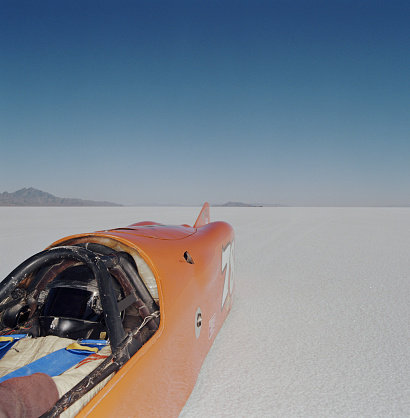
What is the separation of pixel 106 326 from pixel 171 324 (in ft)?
1.16

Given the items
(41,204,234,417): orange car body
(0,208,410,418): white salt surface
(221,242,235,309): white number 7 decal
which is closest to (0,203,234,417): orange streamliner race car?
(41,204,234,417): orange car body

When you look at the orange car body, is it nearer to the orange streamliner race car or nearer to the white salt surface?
the orange streamliner race car

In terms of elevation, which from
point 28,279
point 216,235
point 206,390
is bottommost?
point 206,390

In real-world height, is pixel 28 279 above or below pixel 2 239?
above

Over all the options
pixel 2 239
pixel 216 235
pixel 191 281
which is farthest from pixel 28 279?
pixel 2 239

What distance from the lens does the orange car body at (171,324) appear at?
1412 millimetres

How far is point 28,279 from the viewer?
7.50 ft

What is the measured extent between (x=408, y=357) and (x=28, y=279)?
10.00 ft

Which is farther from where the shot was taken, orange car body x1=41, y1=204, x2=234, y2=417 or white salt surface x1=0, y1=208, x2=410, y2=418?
white salt surface x1=0, y1=208, x2=410, y2=418

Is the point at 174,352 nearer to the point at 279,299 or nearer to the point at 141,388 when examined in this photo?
the point at 141,388

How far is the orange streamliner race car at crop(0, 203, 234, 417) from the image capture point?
4.49 ft

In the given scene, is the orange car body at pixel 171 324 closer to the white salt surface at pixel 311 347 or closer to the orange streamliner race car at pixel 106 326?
the orange streamliner race car at pixel 106 326

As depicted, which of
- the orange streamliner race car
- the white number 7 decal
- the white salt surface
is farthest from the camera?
the white number 7 decal

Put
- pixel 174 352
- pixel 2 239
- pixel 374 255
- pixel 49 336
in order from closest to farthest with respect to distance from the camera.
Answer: pixel 174 352, pixel 49 336, pixel 374 255, pixel 2 239
